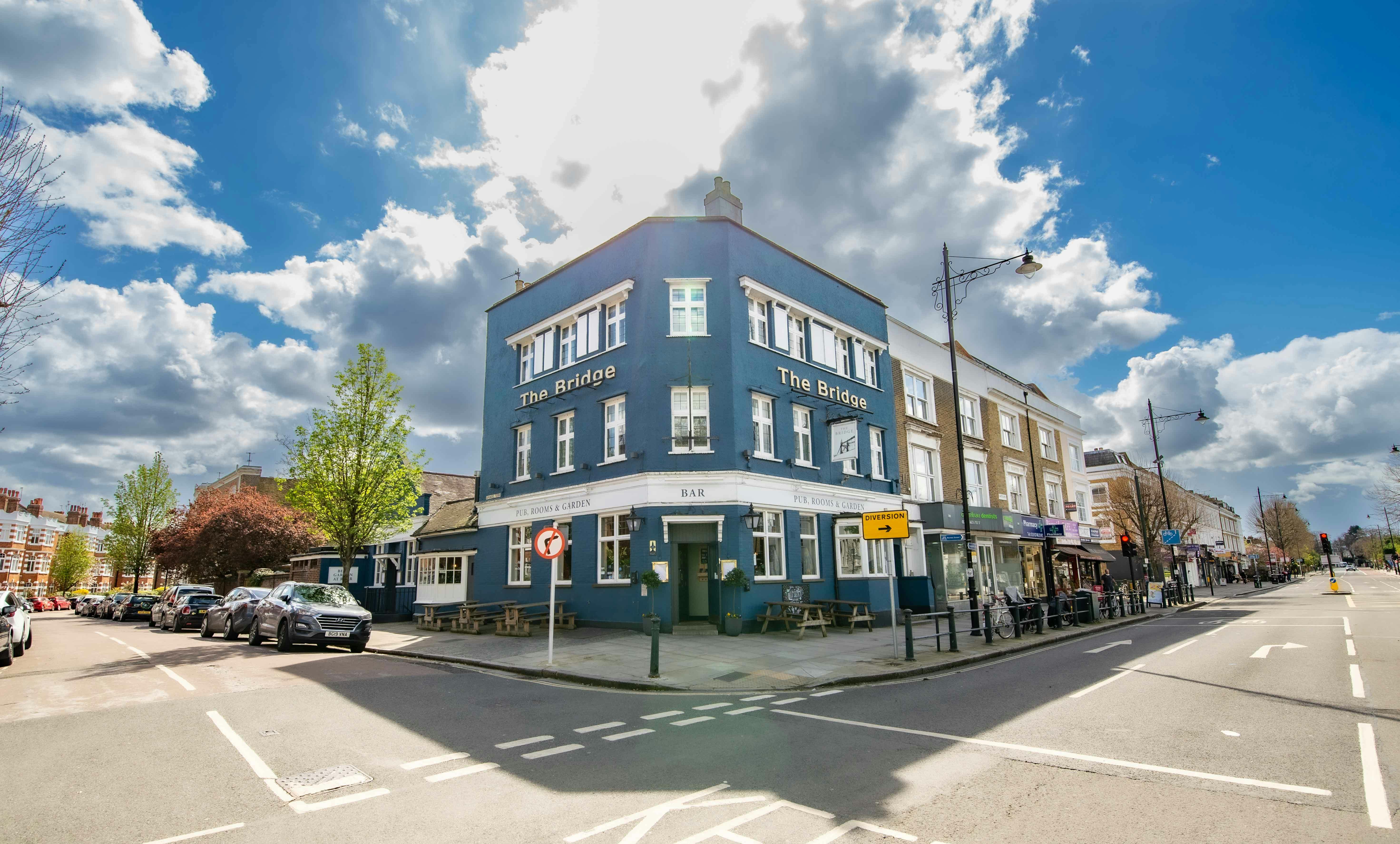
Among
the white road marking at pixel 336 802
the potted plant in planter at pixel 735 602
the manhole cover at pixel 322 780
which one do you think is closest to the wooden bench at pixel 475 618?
the potted plant in planter at pixel 735 602

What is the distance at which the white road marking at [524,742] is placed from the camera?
24.0 feet

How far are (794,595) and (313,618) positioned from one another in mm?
12194

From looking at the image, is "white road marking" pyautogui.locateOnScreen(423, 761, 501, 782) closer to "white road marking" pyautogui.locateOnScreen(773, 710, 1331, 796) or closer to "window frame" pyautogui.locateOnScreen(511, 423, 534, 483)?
"white road marking" pyautogui.locateOnScreen(773, 710, 1331, 796)

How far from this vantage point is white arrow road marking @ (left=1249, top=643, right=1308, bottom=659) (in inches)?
530

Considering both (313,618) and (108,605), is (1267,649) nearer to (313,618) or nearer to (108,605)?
(313,618)

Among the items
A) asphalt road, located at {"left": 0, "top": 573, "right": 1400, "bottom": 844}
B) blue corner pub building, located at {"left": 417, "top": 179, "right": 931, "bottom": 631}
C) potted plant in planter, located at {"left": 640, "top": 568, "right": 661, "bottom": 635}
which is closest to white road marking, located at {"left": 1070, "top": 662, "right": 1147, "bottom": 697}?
asphalt road, located at {"left": 0, "top": 573, "right": 1400, "bottom": 844}

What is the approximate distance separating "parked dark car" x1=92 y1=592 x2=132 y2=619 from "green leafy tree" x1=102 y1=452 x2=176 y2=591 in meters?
3.20

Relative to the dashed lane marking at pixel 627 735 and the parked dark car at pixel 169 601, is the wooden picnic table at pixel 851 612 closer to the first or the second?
the dashed lane marking at pixel 627 735

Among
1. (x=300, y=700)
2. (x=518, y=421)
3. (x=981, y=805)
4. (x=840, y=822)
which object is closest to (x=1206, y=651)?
(x=981, y=805)

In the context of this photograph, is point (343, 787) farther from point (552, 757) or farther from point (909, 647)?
point (909, 647)

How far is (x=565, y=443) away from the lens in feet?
75.1

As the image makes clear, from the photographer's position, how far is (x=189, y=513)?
1736 inches

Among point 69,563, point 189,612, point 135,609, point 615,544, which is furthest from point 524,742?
point 69,563

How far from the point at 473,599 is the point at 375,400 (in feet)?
27.1
